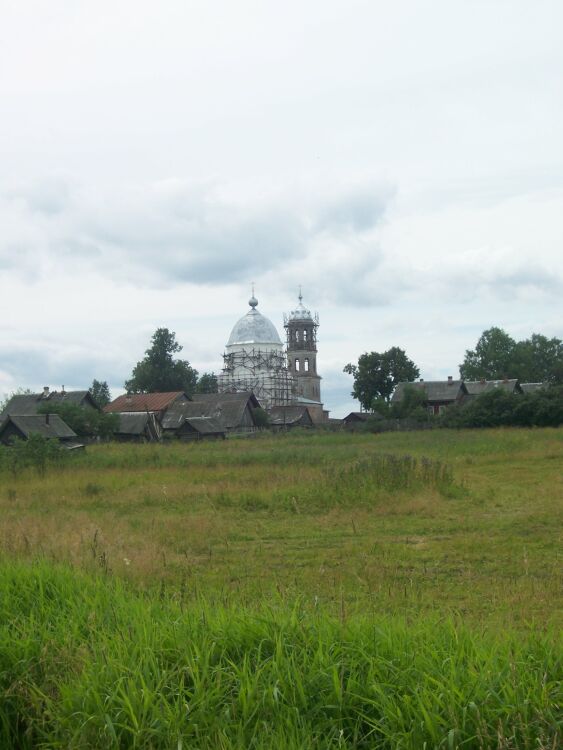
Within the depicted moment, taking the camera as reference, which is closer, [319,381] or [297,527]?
[297,527]

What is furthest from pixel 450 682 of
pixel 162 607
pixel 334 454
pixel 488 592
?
pixel 334 454

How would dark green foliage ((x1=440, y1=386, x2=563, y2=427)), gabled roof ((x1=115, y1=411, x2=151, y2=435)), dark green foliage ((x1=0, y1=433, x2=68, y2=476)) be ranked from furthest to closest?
gabled roof ((x1=115, y1=411, x2=151, y2=435)), dark green foliage ((x1=440, y1=386, x2=563, y2=427)), dark green foliage ((x1=0, y1=433, x2=68, y2=476))

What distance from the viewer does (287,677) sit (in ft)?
15.0

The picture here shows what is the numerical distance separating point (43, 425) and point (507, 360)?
6224 centimetres

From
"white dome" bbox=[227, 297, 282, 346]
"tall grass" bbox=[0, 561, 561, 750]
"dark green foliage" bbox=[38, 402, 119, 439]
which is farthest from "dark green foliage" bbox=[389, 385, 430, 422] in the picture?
"tall grass" bbox=[0, 561, 561, 750]

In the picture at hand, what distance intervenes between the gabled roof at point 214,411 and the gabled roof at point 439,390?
555 inches

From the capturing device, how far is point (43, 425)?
140 feet

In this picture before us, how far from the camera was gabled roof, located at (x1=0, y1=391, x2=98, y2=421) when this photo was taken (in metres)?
54.5

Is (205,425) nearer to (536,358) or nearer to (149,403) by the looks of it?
(149,403)

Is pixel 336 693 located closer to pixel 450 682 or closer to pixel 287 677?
pixel 287 677

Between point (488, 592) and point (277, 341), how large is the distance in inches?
3125

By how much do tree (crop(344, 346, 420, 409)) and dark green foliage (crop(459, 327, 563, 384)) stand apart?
14.9 meters

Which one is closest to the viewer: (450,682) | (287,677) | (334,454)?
(450,682)

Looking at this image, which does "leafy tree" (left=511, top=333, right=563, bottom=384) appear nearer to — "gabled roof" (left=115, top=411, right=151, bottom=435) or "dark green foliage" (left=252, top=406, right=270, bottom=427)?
"dark green foliage" (left=252, top=406, right=270, bottom=427)
